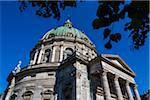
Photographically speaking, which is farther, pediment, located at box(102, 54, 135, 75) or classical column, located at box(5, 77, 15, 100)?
classical column, located at box(5, 77, 15, 100)

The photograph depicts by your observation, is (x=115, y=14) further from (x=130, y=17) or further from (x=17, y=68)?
(x=17, y=68)

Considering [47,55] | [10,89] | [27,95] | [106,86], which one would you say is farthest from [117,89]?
[47,55]

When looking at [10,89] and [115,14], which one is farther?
[10,89]

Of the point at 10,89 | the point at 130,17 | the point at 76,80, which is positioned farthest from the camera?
the point at 10,89

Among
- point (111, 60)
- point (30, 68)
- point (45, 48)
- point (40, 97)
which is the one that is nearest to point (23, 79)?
point (30, 68)

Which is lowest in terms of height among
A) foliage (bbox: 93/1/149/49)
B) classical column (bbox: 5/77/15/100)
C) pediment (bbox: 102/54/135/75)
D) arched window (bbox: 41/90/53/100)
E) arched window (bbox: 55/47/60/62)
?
foliage (bbox: 93/1/149/49)

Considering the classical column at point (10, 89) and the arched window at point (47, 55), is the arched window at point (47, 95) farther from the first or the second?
the arched window at point (47, 55)

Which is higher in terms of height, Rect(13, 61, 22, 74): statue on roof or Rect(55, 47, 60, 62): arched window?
Rect(55, 47, 60, 62): arched window

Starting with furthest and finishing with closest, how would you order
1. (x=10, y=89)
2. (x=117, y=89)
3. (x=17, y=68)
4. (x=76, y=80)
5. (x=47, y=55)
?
(x=47, y=55), (x=17, y=68), (x=10, y=89), (x=76, y=80), (x=117, y=89)

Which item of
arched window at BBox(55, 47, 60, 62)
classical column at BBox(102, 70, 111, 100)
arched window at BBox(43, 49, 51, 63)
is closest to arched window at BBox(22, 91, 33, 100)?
arched window at BBox(55, 47, 60, 62)

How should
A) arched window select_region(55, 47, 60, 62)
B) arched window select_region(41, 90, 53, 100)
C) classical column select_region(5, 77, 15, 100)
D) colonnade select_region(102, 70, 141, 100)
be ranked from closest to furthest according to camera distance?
colonnade select_region(102, 70, 141, 100), arched window select_region(41, 90, 53, 100), classical column select_region(5, 77, 15, 100), arched window select_region(55, 47, 60, 62)

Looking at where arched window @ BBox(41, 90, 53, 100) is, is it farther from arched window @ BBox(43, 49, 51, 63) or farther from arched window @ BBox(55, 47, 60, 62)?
arched window @ BBox(43, 49, 51, 63)

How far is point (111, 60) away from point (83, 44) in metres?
14.4

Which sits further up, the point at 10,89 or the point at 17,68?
the point at 17,68
